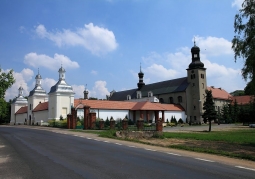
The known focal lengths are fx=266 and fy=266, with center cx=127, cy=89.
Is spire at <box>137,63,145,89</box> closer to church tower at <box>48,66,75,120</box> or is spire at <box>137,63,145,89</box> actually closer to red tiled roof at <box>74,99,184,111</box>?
red tiled roof at <box>74,99,184,111</box>

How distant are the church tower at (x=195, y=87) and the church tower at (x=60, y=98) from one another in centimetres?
2975

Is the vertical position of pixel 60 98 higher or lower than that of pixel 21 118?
higher

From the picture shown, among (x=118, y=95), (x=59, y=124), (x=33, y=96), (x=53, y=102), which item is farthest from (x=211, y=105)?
(x=118, y=95)

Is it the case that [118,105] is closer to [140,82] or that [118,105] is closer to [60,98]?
[60,98]

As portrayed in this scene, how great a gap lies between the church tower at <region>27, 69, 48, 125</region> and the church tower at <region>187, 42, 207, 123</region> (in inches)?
1420

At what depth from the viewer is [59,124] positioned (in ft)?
143

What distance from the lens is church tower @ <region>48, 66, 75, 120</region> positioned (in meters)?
51.0

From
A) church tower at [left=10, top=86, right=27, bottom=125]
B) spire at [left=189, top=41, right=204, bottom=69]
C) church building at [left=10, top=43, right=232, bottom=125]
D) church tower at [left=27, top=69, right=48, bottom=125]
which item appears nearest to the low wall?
church building at [left=10, top=43, right=232, bottom=125]

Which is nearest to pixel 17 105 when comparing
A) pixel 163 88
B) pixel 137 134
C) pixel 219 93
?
pixel 163 88

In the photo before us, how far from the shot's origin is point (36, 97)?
209 ft

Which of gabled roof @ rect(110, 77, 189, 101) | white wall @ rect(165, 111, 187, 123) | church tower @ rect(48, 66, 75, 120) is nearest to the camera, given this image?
church tower @ rect(48, 66, 75, 120)

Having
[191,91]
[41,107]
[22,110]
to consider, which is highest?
[191,91]

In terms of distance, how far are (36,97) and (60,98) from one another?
50.2ft

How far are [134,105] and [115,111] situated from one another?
580 centimetres
